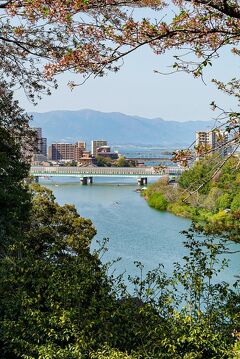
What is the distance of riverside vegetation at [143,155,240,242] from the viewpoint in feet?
8.17

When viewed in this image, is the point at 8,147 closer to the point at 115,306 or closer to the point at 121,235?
the point at 115,306

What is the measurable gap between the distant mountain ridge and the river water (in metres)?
113

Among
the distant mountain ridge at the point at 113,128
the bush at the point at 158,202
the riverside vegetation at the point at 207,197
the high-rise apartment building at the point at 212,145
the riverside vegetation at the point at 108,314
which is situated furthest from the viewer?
the distant mountain ridge at the point at 113,128

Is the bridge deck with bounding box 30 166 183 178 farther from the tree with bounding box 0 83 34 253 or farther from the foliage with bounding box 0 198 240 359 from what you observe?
the foliage with bounding box 0 198 240 359

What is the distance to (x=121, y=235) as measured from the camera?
14.5 metres

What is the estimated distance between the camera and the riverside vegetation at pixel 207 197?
2.49 metres

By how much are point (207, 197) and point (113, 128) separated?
160474mm

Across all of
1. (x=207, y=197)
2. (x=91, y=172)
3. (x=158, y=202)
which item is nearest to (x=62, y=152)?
(x=91, y=172)

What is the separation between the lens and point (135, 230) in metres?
15.8

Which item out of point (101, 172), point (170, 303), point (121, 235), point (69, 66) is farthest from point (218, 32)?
point (101, 172)

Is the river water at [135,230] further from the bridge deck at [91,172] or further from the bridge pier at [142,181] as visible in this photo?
the bridge pier at [142,181]

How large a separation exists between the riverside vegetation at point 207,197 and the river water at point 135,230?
2.10 feet

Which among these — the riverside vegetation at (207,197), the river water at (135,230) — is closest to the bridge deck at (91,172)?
the river water at (135,230)

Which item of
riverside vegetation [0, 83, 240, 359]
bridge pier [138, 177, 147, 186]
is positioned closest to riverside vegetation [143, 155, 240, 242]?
riverside vegetation [0, 83, 240, 359]
